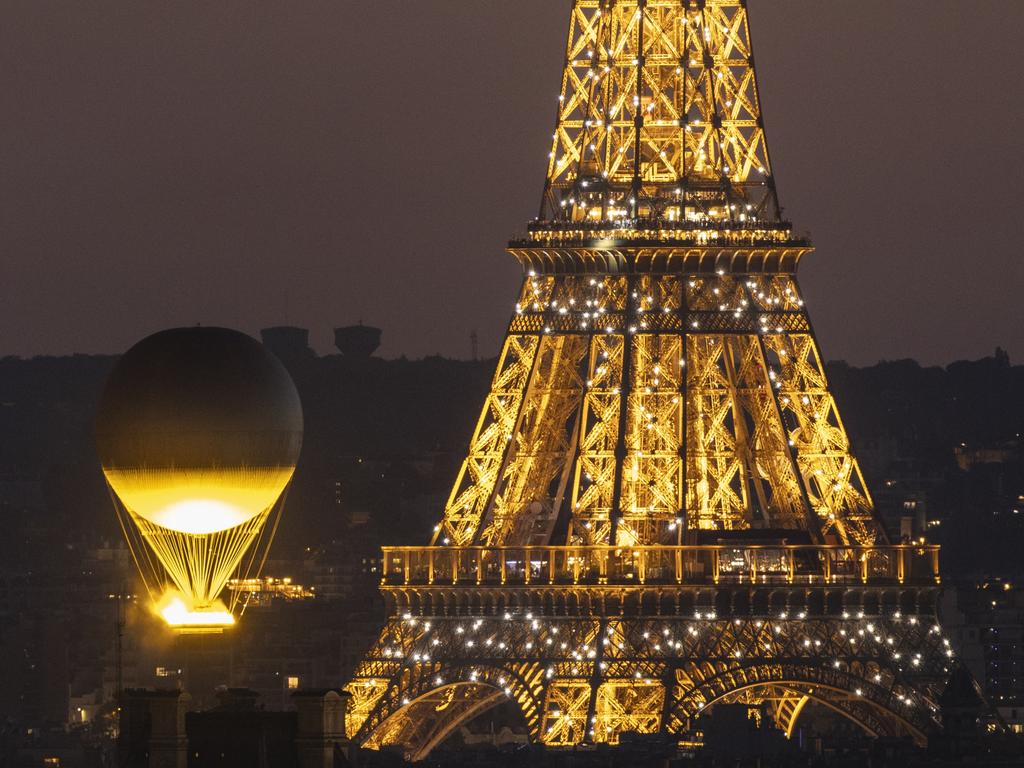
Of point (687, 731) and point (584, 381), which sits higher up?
point (584, 381)

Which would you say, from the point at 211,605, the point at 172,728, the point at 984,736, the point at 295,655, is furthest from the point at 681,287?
the point at 172,728

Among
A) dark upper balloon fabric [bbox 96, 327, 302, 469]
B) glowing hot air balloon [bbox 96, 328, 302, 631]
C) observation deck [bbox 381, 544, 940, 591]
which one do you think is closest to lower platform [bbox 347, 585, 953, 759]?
observation deck [bbox 381, 544, 940, 591]

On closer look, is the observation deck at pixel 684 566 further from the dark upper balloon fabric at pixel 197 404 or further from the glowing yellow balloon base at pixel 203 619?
the dark upper balloon fabric at pixel 197 404

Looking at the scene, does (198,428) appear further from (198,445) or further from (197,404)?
(197,404)

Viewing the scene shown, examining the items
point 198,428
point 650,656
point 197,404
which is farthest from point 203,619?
point 650,656

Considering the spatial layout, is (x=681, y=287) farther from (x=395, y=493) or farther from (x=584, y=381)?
(x=395, y=493)

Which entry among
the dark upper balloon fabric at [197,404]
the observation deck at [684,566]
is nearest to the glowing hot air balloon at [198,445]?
the dark upper balloon fabric at [197,404]

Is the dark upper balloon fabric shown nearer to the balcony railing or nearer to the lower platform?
the lower platform
